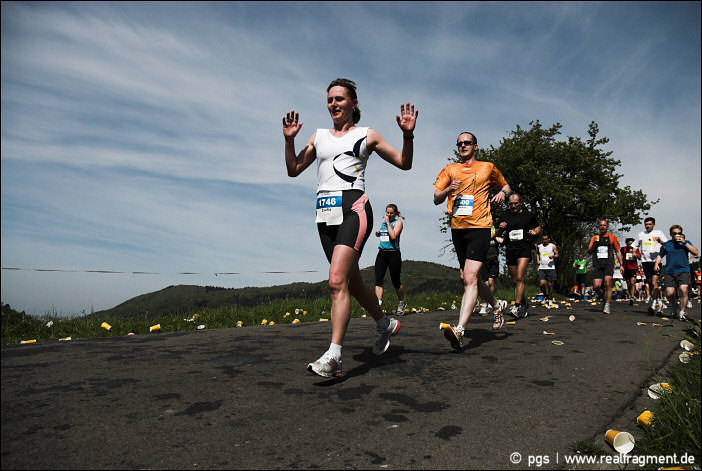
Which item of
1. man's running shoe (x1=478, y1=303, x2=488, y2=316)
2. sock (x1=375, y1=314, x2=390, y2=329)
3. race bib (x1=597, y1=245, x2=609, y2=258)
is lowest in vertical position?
man's running shoe (x1=478, y1=303, x2=488, y2=316)

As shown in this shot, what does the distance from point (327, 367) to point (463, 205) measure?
314cm

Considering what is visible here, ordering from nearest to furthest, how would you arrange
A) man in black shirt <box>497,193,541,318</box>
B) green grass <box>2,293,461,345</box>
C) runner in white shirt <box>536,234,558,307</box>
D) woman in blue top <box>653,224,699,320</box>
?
green grass <box>2,293,461,345</box>
man in black shirt <box>497,193,541,318</box>
woman in blue top <box>653,224,699,320</box>
runner in white shirt <box>536,234,558,307</box>

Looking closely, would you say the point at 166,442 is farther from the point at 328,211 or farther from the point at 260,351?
the point at 260,351

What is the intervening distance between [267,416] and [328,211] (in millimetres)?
1695

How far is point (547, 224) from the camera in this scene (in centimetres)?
3253

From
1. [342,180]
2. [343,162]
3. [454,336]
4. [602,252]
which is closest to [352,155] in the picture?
[343,162]

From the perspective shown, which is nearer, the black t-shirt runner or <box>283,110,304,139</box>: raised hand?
<box>283,110,304,139</box>: raised hand

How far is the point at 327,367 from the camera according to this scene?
3.44m

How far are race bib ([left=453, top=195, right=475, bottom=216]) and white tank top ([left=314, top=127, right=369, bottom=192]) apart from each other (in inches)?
87.3

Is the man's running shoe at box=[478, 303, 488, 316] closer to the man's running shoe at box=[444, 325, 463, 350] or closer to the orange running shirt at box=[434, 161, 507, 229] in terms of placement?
the orange running shirt at box=[434, 161, 507, 229]

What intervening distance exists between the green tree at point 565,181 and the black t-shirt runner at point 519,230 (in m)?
22.8

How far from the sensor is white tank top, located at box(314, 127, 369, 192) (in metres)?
3.88

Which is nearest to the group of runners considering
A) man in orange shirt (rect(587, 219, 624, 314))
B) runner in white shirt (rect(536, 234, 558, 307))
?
man in orange shirt (rect(587, 219, 624, 314))

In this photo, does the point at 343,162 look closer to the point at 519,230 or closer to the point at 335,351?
the point at 335,351
